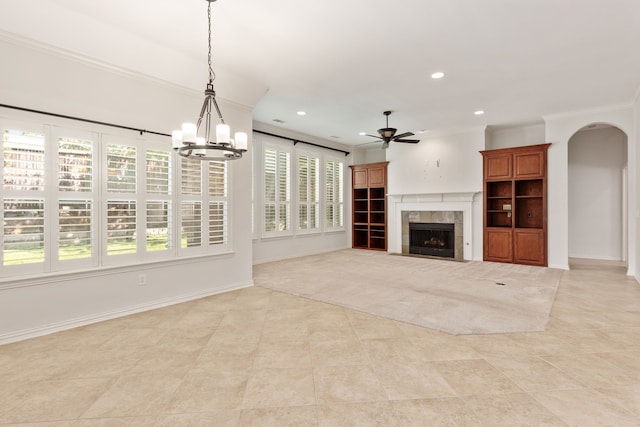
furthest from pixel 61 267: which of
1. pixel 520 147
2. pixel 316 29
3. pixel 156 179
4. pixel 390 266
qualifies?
pixel 520 147

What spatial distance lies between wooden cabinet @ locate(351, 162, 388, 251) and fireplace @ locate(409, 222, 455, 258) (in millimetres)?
939

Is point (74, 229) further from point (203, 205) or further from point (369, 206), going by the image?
point (369, 206)

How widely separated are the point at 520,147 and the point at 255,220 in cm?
608

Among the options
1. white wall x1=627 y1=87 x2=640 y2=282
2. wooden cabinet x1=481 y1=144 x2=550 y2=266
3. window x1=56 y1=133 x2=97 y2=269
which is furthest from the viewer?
wooden cabinet x1=481 y1=144 x2=550 y2=266

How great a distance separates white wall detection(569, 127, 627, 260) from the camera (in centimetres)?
707

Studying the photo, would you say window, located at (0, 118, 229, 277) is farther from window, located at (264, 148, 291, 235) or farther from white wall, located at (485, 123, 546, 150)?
white wall, located at (485, 123, 546, 150)

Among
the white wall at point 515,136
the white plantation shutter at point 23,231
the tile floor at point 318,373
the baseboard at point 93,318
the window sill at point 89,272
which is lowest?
the tile floor at point 318,373

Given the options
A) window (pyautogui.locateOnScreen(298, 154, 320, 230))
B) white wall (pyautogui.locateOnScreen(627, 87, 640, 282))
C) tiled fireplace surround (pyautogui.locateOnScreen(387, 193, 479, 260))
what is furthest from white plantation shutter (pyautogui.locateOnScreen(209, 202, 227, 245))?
white wall (pyautogui.locateOnScreen(627, 87, 640, 282))

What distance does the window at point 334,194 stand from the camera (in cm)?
909

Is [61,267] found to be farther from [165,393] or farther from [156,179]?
[165,393]

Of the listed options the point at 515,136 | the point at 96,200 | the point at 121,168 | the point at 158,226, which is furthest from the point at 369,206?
the point at 96,200

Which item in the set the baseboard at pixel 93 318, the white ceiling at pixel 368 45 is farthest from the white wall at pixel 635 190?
the baseboard at pixel 93 318

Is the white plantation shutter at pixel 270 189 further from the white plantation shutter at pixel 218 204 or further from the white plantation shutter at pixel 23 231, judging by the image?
the white plantation shutter at pixel 23 231

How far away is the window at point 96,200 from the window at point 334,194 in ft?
15.7
